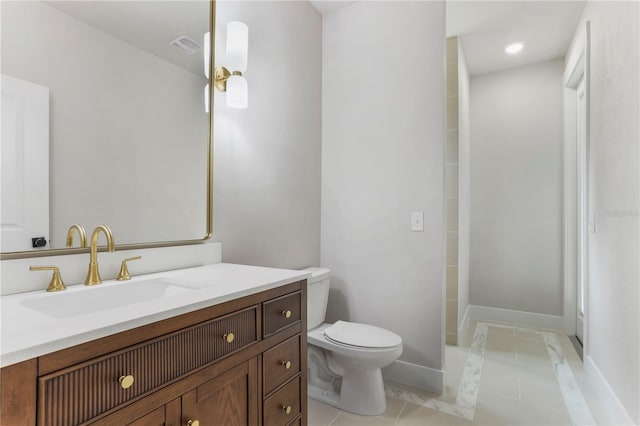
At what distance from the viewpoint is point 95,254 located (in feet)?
3.56

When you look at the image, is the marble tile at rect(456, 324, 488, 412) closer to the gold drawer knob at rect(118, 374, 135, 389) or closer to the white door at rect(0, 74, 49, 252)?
the gold drawer knob at rect(118, 374, 135, 389)

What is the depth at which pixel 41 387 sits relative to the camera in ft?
1.93

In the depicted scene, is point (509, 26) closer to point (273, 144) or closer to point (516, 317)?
point (273, 144)

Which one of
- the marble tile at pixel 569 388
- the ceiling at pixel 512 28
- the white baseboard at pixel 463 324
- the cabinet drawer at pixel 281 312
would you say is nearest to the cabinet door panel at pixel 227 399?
the cabinet drawer at pixel 281 312

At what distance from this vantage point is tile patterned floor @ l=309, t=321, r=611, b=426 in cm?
176

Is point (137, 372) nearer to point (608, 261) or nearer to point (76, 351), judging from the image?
point (76, 351)

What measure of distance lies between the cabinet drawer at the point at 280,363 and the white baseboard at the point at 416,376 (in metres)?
1.10

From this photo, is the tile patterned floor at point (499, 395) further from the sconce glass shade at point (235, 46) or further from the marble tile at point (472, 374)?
the sconce glass shade at point (235, 46)

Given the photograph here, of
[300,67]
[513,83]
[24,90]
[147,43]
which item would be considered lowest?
[24,90]

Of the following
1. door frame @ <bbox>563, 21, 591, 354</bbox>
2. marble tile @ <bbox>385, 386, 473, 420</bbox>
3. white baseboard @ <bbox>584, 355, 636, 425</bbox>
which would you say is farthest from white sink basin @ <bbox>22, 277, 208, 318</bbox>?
door frame @ <bbox>563, 21, 591, 354</bbox>

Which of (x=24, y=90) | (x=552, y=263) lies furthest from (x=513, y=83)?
(x=24, y=90)

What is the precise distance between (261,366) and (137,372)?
1.46 feet

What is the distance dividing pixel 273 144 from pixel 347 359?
4.18 ft

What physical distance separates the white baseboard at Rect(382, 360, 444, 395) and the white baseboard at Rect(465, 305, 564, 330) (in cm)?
166
